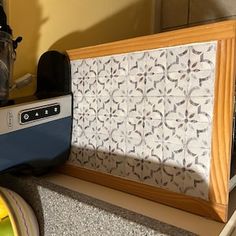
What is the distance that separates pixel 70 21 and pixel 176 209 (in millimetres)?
615

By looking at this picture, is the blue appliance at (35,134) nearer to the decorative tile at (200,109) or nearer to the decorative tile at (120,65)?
the decorative tile at (120,65)

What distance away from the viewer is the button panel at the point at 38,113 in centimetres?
58

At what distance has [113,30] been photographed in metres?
1.00

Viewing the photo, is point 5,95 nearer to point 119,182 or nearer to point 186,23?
point 119,182

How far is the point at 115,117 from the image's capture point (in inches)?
24.1

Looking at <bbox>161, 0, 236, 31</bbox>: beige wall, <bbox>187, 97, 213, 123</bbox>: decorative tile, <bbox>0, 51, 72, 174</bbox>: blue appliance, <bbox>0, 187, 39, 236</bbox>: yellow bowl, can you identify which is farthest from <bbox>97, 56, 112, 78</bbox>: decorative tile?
<bbox>161, 0, 236, 31</bbox>: beige wall

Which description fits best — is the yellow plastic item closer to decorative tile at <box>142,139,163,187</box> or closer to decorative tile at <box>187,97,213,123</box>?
decorative tile at <box>142,139,163,187</box>

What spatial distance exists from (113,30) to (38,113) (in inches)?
20.6

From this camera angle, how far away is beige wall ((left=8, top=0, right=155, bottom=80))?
0.73 meters

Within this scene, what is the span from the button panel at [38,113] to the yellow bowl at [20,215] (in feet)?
0.50

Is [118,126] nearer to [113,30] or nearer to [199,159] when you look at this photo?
[199,159]

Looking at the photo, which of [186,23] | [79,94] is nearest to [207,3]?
[186,23]

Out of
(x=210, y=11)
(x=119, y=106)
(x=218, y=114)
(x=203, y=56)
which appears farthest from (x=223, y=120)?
(x=210, y=11)

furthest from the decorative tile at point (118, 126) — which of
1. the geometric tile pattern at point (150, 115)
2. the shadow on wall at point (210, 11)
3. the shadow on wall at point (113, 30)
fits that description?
the shadow on wall at point (210, 11)
